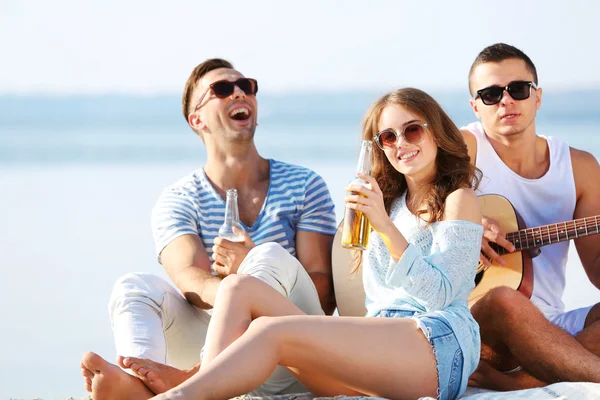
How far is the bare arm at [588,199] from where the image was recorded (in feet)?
17.0

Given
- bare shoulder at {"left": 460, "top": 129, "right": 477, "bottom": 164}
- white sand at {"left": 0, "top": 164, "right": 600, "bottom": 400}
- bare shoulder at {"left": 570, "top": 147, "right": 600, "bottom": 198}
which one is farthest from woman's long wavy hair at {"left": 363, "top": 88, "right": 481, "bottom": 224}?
white sand at {"left": 0, "top": 164, "right": 600, "bottom": 400}

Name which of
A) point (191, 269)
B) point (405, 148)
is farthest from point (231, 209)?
point (405, 148)

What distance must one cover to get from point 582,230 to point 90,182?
9.78m

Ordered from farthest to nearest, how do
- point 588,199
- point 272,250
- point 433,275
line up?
1. point 588,199
2. point 272,250
3. point 433,275

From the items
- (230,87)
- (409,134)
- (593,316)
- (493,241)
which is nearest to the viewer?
(409,134)

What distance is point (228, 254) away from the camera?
4.89 m

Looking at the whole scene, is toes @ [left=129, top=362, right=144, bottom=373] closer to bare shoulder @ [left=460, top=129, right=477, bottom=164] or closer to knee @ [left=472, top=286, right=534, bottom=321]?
knee @ [left=472, top=286, right=534, bottom=321]

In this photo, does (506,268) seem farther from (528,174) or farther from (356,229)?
(356,229)

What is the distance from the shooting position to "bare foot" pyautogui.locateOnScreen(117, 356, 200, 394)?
13.2ft

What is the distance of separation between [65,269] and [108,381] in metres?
5.18

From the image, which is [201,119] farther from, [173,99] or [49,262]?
[173,99]

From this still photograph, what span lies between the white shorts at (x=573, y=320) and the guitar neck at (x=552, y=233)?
0.38 meters

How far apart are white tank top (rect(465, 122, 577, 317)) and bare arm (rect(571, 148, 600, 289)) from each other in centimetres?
4

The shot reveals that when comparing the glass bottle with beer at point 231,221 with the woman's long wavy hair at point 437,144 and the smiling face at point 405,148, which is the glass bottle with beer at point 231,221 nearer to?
the woman's long wavy hair at point 437,144
